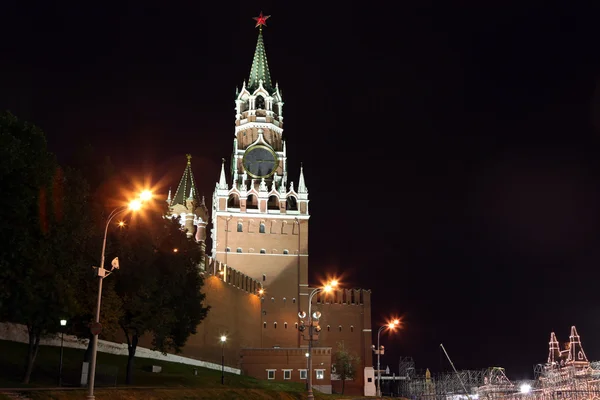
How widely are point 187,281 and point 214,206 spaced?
6085 cm

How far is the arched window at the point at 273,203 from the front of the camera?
4117 inches

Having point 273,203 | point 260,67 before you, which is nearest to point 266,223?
point 273,203

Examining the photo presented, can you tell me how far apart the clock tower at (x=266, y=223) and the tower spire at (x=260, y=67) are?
477 centimetres

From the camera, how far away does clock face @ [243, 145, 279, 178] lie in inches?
4294

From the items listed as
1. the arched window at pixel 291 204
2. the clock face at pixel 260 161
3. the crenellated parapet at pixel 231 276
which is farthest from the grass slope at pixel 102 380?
the clock face at pixel 260 161

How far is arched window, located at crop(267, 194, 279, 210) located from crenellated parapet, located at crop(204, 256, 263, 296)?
14491 millimetres

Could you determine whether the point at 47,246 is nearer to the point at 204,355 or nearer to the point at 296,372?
the point at 204,355

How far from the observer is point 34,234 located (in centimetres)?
3039

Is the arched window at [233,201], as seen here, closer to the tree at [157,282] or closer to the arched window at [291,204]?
the arched window at [291,204]

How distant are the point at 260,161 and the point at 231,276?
108 feet

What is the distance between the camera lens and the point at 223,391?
1501 inches

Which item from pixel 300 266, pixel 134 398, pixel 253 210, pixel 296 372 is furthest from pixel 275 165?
pixel 134 398

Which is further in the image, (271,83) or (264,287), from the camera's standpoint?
(271,83)

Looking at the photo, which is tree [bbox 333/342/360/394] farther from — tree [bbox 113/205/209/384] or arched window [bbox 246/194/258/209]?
tree [bbox 113/205/209/384]
